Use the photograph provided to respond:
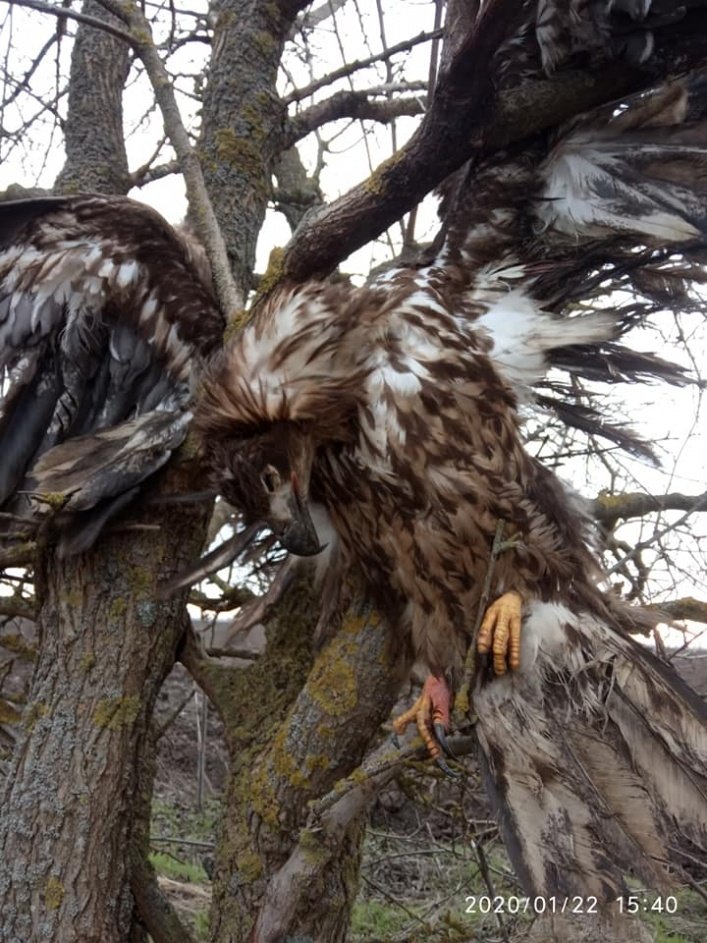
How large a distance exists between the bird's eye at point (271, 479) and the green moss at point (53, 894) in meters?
1.09

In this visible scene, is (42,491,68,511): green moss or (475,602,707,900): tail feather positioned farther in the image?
(42,491,68,511): green moss

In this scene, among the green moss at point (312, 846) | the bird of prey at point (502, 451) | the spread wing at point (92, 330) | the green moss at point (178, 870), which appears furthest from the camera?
the green moss at point (178, 870)

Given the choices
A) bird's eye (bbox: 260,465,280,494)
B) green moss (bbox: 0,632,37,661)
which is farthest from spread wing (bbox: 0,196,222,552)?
green moss (bbox: 0,632,37,661)

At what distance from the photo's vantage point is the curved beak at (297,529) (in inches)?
91.2

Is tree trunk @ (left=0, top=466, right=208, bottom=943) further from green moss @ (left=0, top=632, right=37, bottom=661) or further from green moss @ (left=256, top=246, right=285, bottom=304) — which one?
green moss @ (left=0, top=632, right=37, bottom=661)

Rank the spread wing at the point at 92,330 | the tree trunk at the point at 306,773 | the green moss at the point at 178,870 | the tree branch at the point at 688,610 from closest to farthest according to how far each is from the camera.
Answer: the tree trunk at the point at 306,773 → the spread wing at the point at 92,330 → the tree branch at the point at 688,610 → the green moss at the point at 178,870

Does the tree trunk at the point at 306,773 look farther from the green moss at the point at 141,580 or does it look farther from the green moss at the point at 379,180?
the green moss at the point at 379,180

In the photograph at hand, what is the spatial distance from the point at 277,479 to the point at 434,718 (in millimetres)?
680

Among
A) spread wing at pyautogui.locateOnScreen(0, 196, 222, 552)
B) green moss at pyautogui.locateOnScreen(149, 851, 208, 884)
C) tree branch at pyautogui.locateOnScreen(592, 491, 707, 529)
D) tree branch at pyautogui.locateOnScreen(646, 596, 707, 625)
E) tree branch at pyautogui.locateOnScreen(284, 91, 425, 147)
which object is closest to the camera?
spread wing at pyautogui.locateOnScreen(0, 196, 222, 552)

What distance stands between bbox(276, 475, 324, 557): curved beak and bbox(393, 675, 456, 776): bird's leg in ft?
1.50

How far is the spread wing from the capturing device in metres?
2.58

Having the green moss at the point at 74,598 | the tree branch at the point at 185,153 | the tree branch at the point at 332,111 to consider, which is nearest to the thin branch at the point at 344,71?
the tree branch at the point at 332,111

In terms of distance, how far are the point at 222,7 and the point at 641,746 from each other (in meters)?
2.66

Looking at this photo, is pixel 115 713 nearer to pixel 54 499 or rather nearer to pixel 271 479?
pixel 54 499
